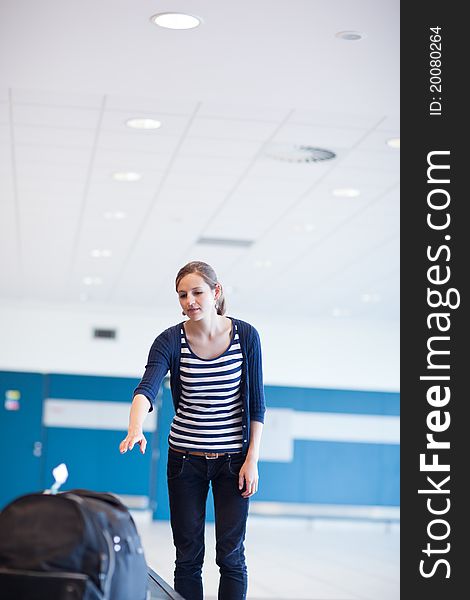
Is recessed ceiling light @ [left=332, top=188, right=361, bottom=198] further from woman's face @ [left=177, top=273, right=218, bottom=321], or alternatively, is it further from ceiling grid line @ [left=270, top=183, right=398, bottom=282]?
woman's face @ [left=177, top=273, right=218, bottom=321]

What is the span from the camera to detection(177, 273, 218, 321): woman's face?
374cm

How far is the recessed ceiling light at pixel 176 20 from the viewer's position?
16.6ft

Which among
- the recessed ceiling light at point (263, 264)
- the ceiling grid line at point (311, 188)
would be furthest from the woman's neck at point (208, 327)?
the recessed ceiling light at point (263, 264)

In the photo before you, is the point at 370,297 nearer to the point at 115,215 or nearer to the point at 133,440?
the point at 115,215

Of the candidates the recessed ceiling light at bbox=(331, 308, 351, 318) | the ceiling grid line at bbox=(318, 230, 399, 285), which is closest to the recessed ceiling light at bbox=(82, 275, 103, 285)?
the ceiling grid line at bbox=(318, 230, 399, 285)

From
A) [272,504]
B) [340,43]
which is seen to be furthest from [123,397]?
[340,43]

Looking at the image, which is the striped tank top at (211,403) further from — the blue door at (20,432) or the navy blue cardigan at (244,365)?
the blue door at (20,432)

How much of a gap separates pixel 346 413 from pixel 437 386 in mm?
12123

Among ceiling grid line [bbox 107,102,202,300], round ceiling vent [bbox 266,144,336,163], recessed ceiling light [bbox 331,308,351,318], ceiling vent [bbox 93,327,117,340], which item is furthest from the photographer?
ceiling vent [bbox 93,327,117,340]

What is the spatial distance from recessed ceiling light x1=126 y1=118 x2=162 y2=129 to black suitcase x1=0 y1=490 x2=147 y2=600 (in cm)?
428

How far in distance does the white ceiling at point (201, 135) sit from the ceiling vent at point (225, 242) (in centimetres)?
10

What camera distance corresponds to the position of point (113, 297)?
49.0ft

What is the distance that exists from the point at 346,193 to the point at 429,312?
4.76 meters

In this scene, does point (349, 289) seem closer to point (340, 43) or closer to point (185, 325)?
point (340, 43)
